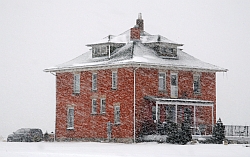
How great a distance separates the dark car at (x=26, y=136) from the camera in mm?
61938

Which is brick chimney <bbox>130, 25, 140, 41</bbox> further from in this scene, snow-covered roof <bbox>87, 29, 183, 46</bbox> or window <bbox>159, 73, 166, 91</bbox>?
window <bbox>159, 73, 166, 91</bbox>

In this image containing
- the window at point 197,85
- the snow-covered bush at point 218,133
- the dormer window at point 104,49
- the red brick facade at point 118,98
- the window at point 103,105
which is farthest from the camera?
the dormer window at point 104,49

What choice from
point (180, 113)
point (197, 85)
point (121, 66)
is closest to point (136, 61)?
point (121, 66)

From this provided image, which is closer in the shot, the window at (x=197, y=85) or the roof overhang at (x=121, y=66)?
the roof overhang at (x=121, y=66)

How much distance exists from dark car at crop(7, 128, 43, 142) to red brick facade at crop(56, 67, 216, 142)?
198 cm

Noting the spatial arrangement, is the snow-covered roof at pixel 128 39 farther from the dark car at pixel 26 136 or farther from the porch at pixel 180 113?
the dark car at pixel 26 136

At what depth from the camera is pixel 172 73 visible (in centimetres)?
5850

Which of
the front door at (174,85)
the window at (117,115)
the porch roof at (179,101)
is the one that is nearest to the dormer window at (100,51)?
the window at (117,115)

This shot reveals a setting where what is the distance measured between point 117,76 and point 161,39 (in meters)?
Result: 5.96

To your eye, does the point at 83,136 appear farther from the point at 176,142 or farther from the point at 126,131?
the point at 176,142

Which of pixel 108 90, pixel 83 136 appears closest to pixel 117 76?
pixel 108 90

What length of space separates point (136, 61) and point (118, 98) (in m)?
3.56

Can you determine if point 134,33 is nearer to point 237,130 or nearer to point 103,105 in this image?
point 103,105

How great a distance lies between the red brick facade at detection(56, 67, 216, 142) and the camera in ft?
184
